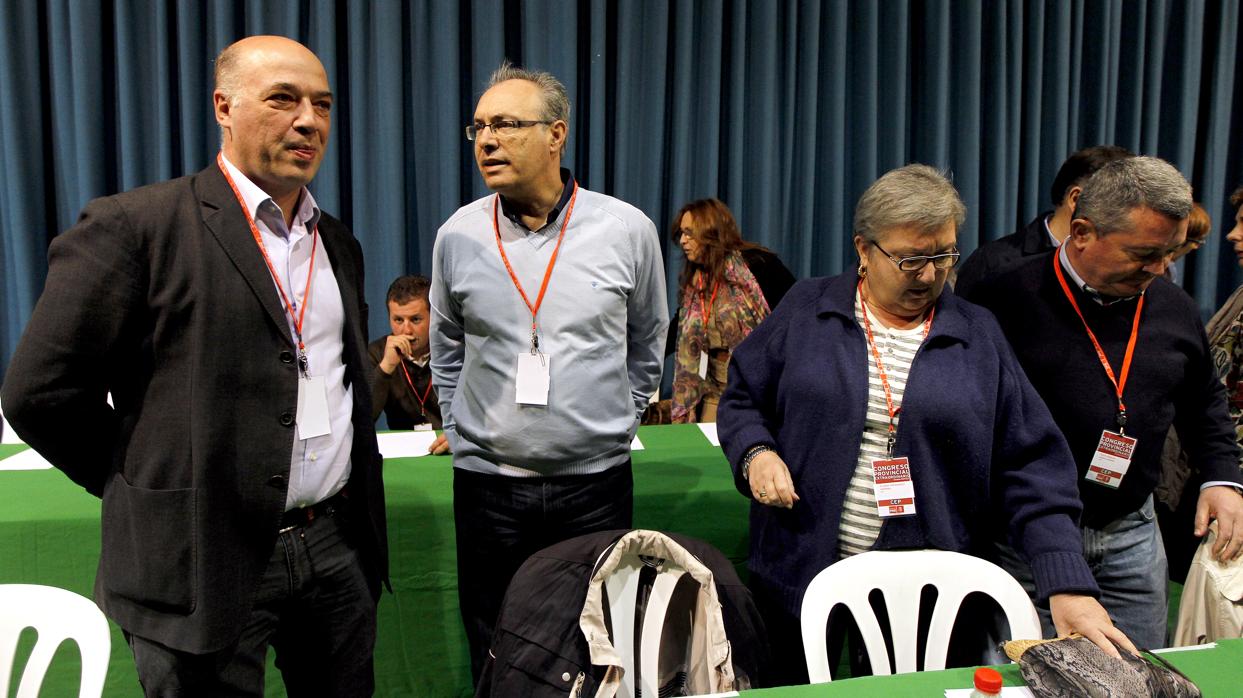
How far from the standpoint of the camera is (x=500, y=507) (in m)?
1.73

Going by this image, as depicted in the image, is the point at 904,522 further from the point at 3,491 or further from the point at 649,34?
the point at 649,34

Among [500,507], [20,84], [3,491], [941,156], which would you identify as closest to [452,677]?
[500,507]

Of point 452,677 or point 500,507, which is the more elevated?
point 500,507

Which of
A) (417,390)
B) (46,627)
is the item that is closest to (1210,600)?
(46,627)

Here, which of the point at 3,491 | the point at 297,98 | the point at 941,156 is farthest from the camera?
the point at 941,156

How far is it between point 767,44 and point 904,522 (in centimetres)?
325

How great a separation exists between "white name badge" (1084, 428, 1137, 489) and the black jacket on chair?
72cm

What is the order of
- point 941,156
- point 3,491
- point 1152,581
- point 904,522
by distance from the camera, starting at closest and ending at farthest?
point 904,522, point 1152,581, point 3,491, point 941,156

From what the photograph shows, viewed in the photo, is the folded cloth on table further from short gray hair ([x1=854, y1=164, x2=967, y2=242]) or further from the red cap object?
short gray hair ([x1=854, y1=164, x2=967, y2=242])

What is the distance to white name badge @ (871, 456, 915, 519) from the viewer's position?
1418 millimetres

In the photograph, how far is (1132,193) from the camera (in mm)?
1459

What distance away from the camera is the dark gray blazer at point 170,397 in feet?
3.66

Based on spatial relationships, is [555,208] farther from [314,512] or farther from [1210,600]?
[1210,600]

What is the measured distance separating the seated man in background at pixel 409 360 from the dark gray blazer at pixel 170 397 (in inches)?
56.7
